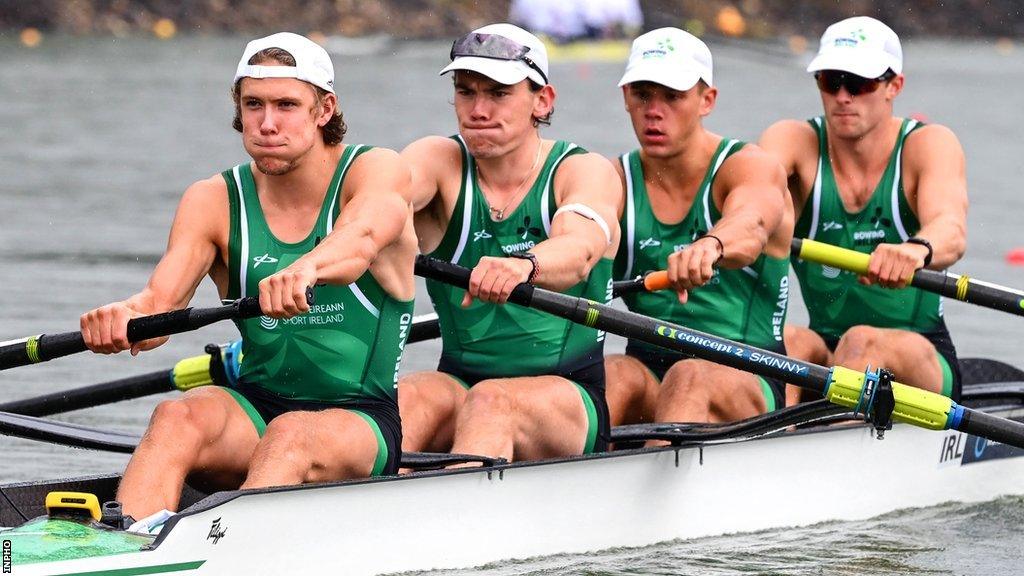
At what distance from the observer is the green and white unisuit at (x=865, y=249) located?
305 inches

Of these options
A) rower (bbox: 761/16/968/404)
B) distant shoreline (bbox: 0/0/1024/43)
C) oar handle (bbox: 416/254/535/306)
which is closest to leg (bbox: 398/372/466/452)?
oar handle (bbox: 416/254/535/306)

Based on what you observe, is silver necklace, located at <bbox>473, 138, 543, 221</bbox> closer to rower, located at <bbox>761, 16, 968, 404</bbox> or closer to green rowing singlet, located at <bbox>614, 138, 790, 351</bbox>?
green rowing singlet, located at <bbox>614, 138, 790, 351</bbox>

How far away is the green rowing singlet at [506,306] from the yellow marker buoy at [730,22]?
39.6 metres

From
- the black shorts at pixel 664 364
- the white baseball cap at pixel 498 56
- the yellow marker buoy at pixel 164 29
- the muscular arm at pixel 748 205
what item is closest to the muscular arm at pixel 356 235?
the white baseball cap at pixel 498 56

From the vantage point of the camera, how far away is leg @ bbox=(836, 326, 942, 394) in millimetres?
7430

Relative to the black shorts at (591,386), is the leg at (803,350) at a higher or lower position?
higher

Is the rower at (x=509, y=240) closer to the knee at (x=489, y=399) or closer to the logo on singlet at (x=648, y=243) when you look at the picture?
the knee at (x=489, y=399)

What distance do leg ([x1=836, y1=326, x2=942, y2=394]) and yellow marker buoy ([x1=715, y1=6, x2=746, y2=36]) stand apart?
126 ft

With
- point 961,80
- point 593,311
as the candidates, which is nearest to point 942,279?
point 593,311

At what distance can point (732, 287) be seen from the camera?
724 centimetres

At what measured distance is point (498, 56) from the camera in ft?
20.7

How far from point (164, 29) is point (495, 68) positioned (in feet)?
118

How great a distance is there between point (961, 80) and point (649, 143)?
1171 inches

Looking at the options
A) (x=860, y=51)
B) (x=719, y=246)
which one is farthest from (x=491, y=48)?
(x=860, y=51)
